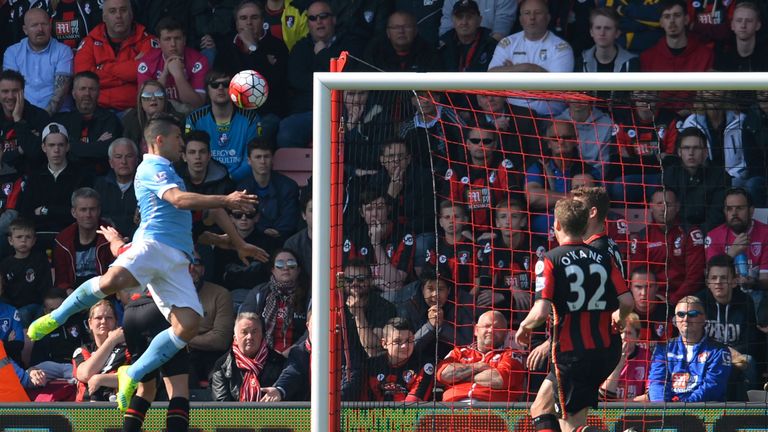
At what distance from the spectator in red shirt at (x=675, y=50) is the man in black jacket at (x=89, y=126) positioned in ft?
14.6

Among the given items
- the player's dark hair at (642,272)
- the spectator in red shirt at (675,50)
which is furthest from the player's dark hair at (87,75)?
the player's dark hair at (642,272)

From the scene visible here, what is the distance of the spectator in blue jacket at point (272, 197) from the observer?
1185cm

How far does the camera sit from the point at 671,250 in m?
11.3

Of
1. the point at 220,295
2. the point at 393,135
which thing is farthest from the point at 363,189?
the point at 220,295

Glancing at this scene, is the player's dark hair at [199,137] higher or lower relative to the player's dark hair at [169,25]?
lower

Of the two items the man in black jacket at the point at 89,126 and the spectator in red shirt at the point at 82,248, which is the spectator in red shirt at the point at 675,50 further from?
the spectator in red shirt at the point at 82,248

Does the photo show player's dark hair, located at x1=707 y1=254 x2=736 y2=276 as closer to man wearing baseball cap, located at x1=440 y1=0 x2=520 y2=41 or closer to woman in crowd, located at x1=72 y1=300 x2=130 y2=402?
man wearing baseball cap, located at x1=440 y1=0 x2=520 y2=41

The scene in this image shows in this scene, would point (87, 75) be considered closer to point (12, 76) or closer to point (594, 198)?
point (12, 76)

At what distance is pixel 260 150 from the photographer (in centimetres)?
1185

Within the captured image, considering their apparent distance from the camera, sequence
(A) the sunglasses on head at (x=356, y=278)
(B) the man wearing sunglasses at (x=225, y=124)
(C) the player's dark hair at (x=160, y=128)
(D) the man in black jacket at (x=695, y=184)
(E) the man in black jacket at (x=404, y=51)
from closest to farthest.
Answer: (C) the player's dark hair at (x=160, y=128), (A) the sunglasses on head at (x=356, y=278), (D) the man in black jacket at (x=695, y=184), (B) the man wearing sunglasses at (x=225, y=124), (E) the man in black jacket at (x=404, y=51)

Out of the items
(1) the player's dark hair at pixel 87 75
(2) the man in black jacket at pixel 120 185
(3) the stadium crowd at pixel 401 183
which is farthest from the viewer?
(1) the player's dark hair at pixel 87 75

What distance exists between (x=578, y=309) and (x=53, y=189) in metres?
5.57

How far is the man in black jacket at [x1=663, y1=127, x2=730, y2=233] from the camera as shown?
37.2ft

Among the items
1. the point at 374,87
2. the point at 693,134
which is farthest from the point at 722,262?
the point at 374,87
